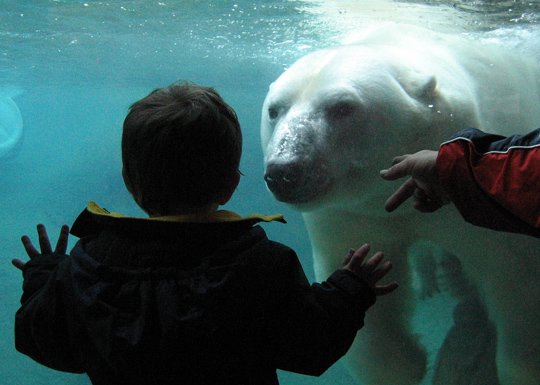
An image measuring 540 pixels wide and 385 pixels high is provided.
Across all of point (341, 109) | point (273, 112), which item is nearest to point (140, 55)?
point (273, 112)

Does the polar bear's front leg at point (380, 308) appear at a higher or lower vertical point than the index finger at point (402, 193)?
lower

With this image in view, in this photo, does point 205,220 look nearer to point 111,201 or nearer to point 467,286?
point 467,286

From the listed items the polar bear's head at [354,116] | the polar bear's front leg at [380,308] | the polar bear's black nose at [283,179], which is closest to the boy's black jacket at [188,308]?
the polar bear's black nose at [283,179]

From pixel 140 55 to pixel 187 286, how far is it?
10307 millimetres

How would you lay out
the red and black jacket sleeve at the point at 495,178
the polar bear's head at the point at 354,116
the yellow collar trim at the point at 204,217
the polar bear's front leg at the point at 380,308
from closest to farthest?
the red and black jacket sleeve at the point at 495,178 → the yellow collar trim at the point at 204,217 → the polar bear's head at the point at 354,116 → the polar bear's front leg at the point at 380,308

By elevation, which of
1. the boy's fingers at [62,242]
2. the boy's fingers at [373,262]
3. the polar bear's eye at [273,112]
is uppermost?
the boy's fingers at [373,262]

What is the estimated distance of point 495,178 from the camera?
1171 mm

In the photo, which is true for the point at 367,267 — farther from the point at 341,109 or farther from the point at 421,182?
the point at 341,109

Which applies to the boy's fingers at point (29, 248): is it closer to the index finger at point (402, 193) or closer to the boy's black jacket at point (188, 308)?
the boy's black jacket at point (188, 308)

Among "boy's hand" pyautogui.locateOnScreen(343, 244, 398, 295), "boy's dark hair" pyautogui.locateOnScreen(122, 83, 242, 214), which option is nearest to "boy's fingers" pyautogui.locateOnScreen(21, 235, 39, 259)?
"boy's dark hair" pyautogui.locateOnScreen(122, 83, 242, 214)

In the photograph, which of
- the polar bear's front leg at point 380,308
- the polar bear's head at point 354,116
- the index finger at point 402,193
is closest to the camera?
the index finger at point 402,193

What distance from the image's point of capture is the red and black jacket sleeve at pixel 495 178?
1.14 metres

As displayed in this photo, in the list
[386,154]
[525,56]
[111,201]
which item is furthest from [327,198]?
[111,201]

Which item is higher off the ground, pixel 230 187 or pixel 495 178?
pixel 495 178
